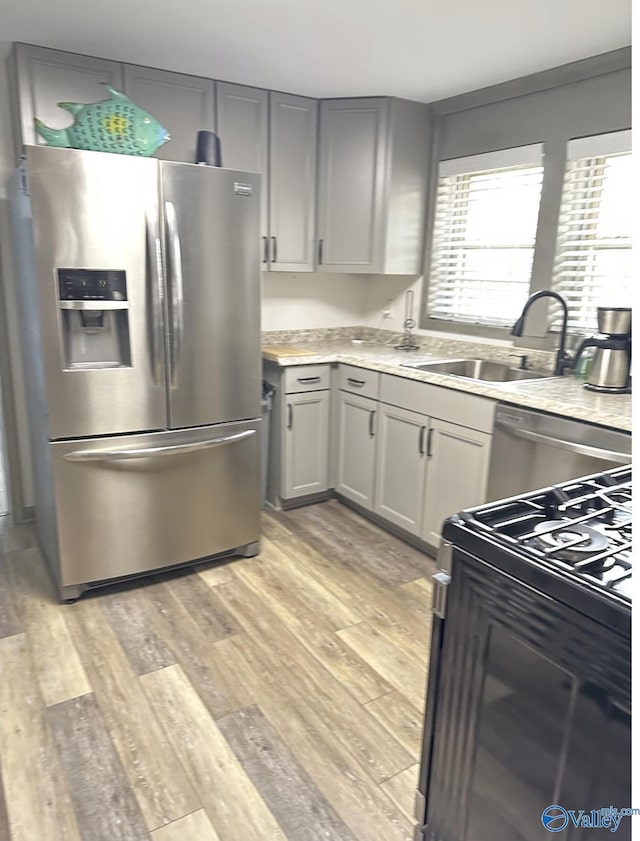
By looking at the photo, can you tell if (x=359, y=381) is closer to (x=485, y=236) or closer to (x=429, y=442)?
(x=429, y=442)

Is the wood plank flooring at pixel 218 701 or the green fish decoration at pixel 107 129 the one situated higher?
the green fish decoration at pixel 107 129

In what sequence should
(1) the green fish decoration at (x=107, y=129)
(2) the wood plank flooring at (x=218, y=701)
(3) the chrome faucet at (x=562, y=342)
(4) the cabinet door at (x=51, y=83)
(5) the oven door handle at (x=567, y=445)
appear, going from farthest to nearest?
(3) the chrome faucet at (x=562, y=342)
(4) the cabinet door at (x=51, y=83)
(1) the green fish decoration at (x=107, y=129)
(5) the oven door handle at (x=567, y=445)
(2) the wood plank flooring at (x=218, y=701)

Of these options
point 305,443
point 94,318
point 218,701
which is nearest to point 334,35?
point 94,318

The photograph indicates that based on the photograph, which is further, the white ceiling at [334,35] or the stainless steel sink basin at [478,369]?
the stainless steel sink basin at [478,369]

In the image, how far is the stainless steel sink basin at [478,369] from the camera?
3.09 meters

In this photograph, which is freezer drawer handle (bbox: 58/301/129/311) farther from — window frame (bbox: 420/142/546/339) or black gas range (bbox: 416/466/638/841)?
window frame (bbox: 420/142/546/339)

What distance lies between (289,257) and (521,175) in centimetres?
133

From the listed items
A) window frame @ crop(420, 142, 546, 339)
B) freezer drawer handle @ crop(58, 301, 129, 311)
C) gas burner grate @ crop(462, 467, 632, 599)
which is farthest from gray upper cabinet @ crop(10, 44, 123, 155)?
gas burner grate @ crop(462, 467, 632, 599)

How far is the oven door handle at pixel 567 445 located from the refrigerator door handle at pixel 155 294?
145cm

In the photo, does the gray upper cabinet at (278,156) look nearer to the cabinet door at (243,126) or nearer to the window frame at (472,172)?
the cabinet door at (243,126)

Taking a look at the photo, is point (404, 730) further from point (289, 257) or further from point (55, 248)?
point (289, 257)

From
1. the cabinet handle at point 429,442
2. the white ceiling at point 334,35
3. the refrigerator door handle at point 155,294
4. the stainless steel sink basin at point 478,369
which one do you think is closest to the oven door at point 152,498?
the refrigerator door handle at point 155,294

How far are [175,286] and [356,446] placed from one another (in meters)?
1.43

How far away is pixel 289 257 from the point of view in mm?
3482
